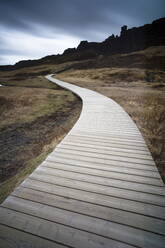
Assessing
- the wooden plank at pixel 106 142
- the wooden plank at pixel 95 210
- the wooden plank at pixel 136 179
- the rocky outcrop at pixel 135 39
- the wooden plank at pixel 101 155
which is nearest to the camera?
the wooden plank at pixel 95 210

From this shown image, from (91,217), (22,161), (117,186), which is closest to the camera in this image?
(91,217)

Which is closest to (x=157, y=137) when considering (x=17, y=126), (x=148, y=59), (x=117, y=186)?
(x=117, y=186)

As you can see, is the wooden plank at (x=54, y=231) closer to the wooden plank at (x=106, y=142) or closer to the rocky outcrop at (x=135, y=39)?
the wooden plank at (x=106, y=142)

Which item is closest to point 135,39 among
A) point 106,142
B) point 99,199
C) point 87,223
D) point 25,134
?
point 25,134

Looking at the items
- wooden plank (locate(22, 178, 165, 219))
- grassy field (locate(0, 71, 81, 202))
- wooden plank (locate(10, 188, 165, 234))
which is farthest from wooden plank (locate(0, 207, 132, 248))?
grassy field (locate(0, 71, 81, 202))

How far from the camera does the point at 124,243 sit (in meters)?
1.75

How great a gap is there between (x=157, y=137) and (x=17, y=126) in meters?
8.06

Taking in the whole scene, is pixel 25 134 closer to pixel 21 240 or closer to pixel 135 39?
pixel 21 240

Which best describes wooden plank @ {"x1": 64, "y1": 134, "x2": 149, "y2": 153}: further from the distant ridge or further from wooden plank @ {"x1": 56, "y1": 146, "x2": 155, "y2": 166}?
the distant ridge

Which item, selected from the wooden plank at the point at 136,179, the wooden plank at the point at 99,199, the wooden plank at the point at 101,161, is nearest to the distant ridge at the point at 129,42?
the wooden plank at the point at 101,161

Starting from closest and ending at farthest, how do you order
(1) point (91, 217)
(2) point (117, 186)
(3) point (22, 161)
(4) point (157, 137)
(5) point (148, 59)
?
1. (1) point (91, 217)
2. (2) point (117, 186)
3. (3) point (22, 161)
4. (4) point (157, 137)
5. (5) point (148, 59)

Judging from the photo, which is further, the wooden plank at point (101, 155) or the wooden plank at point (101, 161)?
the wooden plank at point (101, 155)

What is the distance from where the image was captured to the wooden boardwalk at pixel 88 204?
1790mm

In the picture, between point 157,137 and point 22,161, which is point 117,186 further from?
point 157,137
